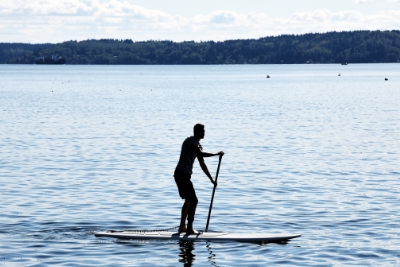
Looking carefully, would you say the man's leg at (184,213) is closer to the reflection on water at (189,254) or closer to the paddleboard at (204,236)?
the paddleboard at (204,236)

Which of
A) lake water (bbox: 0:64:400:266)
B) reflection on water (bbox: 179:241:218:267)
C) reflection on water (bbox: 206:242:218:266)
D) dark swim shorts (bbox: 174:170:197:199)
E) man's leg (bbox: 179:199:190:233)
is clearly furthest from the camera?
man's leg (bbox: 179:199:190:233)

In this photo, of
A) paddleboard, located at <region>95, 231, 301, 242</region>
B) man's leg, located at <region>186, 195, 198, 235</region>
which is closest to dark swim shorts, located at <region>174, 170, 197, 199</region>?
man's leg, located at <region>186, 195, 198, 235</region>

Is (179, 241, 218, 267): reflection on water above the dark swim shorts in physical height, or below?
below

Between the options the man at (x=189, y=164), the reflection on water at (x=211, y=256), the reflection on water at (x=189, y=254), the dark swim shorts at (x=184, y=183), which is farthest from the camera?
the dark swim shorts at (x=184, y=183)

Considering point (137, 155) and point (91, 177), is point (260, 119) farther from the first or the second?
point (91, 177)

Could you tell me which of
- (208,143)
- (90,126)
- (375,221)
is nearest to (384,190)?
(375,221)

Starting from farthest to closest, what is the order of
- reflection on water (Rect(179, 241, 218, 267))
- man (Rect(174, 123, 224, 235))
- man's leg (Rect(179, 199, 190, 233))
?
man's leg (Rect(179, 199, 190, 233)), man (Rect(174, 123, 224, 235)), reflection on water (Rect(179, 241, 218, 267))

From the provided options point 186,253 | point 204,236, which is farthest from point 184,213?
point 186,253

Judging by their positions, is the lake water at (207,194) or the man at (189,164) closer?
the man at (189,164)

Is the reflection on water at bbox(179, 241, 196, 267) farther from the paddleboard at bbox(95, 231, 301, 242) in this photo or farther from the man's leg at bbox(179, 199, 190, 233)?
the man's leg at bbox(179, 199, 190, 233)

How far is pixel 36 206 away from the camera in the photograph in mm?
24016

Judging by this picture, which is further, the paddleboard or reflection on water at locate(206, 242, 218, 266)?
the paddleboard

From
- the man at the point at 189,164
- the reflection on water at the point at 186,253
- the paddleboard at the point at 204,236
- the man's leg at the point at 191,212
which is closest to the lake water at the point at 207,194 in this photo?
the reflection on water at the point at 186,253

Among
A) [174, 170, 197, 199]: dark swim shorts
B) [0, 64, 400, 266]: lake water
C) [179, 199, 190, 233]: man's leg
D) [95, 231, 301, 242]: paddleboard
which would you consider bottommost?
[0, 64, 400, 266]: lake water
